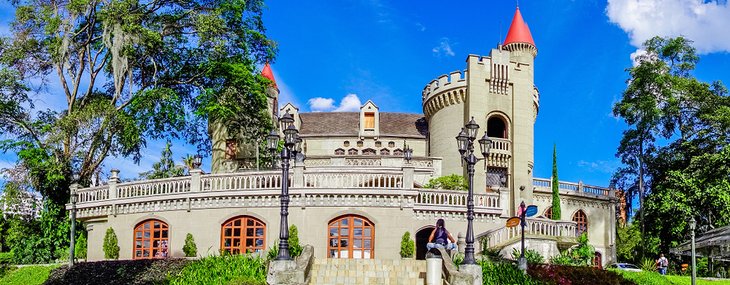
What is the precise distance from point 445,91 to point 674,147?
13203 mm

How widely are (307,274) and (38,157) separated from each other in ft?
49.2

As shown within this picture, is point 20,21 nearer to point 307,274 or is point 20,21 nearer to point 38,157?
point 38,157

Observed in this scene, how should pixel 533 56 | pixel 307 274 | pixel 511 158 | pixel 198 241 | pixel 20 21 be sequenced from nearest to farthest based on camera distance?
1. pixel 307 274
2. pixel 198 241
3. pixel 20 21
4. pixel 511 158
5. pixel 533 56

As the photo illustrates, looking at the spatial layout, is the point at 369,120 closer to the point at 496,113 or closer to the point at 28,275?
the point at 496,113

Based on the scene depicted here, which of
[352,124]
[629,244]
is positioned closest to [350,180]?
[352,124]

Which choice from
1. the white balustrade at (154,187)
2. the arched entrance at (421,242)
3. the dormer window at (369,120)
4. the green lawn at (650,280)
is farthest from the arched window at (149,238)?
the dormer window at (369,120)

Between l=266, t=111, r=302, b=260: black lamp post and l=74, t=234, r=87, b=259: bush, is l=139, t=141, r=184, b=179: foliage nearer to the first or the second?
l=74, t=234, r=87, b=259: bush

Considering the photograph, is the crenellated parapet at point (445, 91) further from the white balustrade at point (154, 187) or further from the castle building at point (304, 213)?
the white balustrade at point (154, 187)

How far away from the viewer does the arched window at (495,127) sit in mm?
40750

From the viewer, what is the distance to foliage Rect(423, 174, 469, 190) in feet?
112

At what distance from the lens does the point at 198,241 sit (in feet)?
89.2

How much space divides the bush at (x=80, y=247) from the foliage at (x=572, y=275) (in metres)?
18.4

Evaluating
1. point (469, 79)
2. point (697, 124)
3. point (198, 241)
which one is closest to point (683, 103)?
point (697, 124)

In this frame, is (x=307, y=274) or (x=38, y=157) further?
(x=38, y=157)
